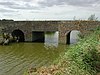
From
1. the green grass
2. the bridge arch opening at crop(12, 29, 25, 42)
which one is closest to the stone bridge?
the bridge arch opening at crop(12, 29, 25, 42)

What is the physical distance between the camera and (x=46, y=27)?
Result: 103ft

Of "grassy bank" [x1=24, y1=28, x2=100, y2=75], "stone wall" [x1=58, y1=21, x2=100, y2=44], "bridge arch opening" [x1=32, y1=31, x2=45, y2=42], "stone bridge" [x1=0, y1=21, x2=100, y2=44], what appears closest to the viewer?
"grassy bank" [x1=24, y1=28, x2=100, y2=75]

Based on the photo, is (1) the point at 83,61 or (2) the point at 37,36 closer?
(1) the point at 83,61

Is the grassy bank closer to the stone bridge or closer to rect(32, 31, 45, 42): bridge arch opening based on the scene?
the stone bridge

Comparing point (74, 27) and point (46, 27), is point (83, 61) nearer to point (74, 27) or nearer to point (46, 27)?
point (74, 27)

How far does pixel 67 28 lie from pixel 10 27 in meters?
9.63

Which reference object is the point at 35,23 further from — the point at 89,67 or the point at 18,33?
the point at 89,67

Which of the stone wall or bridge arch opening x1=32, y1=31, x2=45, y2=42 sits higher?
the stone wall

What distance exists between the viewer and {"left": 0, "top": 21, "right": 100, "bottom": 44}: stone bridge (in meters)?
29.2

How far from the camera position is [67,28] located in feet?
97.7

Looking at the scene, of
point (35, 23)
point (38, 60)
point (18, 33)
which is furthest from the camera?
point (18, 33)

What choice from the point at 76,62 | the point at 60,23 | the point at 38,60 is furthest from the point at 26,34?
the point at 76,62

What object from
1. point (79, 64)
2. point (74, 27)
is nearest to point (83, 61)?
point (79, 64)

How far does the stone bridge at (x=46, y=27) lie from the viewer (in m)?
29.2
